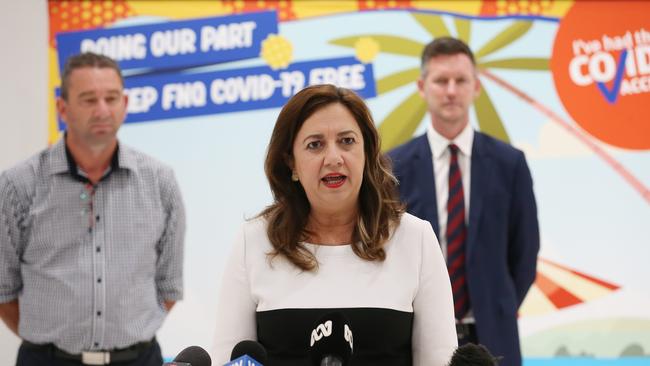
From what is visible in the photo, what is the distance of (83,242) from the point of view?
3.29 meters

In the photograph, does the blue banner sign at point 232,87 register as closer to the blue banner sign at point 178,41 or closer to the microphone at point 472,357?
the blue banner sign at point 178,41

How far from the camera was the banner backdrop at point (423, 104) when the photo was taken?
5023mm

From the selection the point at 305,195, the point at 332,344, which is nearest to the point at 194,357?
the point at 332,344

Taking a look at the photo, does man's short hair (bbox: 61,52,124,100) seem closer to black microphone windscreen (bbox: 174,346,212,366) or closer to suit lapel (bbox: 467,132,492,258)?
suit lapel (bbox: 467,132,492,258)

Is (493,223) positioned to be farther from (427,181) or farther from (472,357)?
(472,357)

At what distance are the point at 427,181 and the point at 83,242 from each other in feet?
4.51

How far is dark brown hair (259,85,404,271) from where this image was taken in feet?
7.10

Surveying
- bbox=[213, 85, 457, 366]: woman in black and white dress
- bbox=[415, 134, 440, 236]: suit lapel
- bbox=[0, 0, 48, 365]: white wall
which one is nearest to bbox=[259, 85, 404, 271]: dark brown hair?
bbox=[213, 85, 457, 366]: woman in black and white dress

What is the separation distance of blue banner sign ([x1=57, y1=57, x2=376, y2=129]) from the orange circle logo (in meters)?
1.19

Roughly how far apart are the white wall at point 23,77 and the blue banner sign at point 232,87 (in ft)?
0.63

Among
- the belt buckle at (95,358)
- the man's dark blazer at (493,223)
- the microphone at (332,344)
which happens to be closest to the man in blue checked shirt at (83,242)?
the belt buckle at (95,358)

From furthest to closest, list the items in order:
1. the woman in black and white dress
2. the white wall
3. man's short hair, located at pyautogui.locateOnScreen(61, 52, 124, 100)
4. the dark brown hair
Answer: the white wall < man's short hair, located at pyautogui.locateOnScreen(61, 52, 124, 100) < the dark brown hair < the woman in black and white dress

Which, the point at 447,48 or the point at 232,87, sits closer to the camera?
the point at 447,48

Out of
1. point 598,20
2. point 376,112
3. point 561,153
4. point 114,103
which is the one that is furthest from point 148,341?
point 598,20
